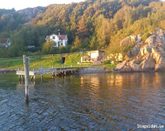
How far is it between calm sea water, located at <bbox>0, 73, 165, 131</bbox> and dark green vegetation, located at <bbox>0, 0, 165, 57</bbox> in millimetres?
52574

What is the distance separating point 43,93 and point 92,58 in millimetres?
57039

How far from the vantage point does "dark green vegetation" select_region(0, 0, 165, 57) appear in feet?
403

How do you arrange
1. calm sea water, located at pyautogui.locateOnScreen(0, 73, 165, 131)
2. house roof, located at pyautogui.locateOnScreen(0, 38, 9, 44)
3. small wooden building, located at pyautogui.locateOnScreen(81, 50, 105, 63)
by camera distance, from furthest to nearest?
house roof, located at pyautogui.locateOnScreen(0, 38, 9, 44), small wooden building, located at pyautogui.locateOnScreen(81, 50, 105, 63), calm sea water, located at pyautogui.locateOnScreen(0, 73, 165, 131)

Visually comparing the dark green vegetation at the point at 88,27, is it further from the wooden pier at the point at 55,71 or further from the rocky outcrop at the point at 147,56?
the wooden pier at the point at 55,71

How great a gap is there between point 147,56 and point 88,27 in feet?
184

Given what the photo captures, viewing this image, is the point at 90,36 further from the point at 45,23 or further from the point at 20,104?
the point at 20,104

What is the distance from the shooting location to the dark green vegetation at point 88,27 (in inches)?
4835

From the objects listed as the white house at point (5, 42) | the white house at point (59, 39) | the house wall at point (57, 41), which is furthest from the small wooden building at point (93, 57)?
the white house at point (5, 42)

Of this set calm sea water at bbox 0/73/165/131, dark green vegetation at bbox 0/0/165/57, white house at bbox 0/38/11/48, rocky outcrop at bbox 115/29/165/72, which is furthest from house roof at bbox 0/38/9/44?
calm sea water at bbox 0/73/165/131

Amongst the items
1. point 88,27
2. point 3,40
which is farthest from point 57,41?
point 3,40

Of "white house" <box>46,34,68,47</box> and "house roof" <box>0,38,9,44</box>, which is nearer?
"white house" <box>46,34,68,47</box>

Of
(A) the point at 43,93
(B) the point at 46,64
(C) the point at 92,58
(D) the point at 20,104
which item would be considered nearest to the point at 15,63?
(B) the point at 46,64

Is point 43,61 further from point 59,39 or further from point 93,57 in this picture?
point 59,39

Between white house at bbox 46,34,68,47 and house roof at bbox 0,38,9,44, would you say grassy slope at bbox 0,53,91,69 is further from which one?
house roof at bbox 0,38,9,44
